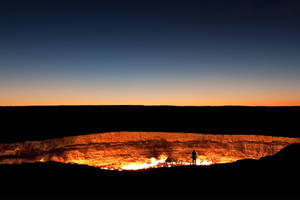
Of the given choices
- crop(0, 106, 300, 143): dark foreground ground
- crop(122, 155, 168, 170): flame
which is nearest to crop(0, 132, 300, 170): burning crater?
crop(122, 155, 168, 170): flame

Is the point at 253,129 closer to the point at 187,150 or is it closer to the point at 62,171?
the point at 187,150

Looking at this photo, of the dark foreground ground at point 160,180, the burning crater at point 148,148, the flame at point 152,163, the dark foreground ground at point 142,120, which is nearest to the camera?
the dark foreground ground at point 160,180

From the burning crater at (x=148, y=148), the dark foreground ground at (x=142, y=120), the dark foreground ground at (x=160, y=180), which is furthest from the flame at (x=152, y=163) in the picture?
the dark foreground ground at (x=160, y=180)

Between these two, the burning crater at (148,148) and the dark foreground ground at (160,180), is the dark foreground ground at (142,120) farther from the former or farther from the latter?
the dark foreground ground at (160,180)

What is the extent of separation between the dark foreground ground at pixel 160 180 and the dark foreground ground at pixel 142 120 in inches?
298

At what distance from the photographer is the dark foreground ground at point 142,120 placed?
11838 mm

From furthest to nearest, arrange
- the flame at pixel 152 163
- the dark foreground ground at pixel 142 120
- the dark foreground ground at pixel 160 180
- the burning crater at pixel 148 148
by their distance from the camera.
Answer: the flame at pixel 152 163, the dark foreground ground at pixel 142 120, the burning crater at pixel 148 148, the dark foreground ground at pixel 160 180

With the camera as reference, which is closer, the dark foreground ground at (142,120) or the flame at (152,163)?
the dark foreground ground at (142,120)

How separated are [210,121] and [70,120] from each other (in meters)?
9.33

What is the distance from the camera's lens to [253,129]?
12805 mm

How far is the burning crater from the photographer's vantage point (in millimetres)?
11453

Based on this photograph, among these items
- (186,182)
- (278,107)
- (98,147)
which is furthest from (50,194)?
(278,107)

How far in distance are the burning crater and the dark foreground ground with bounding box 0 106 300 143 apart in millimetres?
410

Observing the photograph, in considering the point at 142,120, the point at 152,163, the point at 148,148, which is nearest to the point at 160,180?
the point at 152,163
